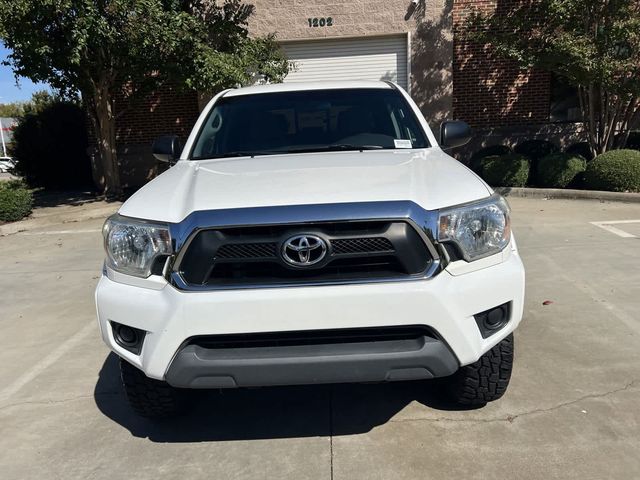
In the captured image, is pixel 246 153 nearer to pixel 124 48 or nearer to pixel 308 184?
pixel 308 184

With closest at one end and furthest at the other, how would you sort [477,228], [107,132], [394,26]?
[477,228]
[107,132]
[394,26]

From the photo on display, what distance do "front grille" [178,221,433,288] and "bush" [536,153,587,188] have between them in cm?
858

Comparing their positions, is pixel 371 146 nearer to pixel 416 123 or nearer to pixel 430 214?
pixel 416 123

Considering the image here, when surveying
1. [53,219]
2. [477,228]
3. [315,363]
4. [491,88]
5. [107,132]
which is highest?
[477,228]

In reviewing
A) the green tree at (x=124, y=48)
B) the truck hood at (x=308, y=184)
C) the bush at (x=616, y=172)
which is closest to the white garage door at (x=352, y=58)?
the green tree at (x=124, y=48)

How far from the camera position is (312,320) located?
2334 mm

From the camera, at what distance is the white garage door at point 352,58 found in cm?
1274

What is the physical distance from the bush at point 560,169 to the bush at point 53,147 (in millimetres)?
11639

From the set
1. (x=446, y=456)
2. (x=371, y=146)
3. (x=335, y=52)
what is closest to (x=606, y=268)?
(x=371, y=146)

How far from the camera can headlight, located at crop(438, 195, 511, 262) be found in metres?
2.43

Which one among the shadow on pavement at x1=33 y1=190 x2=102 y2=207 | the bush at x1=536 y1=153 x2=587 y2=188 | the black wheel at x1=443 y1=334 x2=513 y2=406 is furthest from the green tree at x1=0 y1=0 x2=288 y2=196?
the black wheel at x1=443 y1=334 x2=513 y2=406

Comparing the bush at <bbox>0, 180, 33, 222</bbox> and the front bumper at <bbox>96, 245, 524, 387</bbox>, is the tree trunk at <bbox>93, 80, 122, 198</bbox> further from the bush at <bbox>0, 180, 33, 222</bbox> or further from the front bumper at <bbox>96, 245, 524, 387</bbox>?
the front bumper at <bbox>96, 245, 524, 387</bbox>

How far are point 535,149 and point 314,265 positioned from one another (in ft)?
33.4

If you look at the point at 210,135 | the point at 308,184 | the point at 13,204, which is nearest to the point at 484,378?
the point at 308,184
